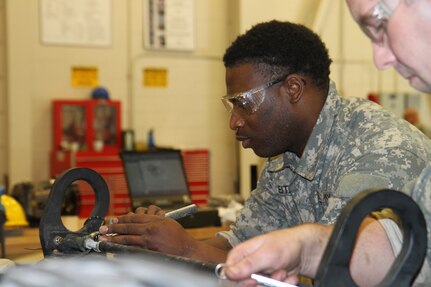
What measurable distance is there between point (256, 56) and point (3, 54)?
3303 mm

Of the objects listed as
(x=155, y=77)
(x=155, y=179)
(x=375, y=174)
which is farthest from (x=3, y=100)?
(x=375, y=174)

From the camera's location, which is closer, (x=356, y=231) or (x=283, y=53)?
(x=356, y=231)

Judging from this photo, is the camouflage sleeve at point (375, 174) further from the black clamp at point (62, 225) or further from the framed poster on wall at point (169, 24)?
the framed poster on wall at point (169, 24)

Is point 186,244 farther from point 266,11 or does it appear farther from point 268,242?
point 266,11

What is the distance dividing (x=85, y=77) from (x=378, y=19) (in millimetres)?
4157

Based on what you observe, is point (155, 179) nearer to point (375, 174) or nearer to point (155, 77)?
point (375, 174)

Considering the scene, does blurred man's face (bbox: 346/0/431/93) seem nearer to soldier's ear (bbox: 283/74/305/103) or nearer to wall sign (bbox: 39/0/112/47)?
soldier's ear (bbox: 283/74/305/103)

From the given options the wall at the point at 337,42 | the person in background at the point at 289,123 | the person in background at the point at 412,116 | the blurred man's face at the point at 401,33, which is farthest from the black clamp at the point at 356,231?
the person in background at the point at 412,116

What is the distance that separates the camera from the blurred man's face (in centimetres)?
96

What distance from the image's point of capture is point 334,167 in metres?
1.72

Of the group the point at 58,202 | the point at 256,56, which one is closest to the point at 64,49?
the point at 256,56

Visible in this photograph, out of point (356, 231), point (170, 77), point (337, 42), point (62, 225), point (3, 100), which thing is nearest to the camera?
point (356, 231)

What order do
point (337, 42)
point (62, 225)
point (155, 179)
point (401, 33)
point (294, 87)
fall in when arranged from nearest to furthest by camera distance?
point (401, 33) → point (62, 225) → point (294, 87) → point (155, 179) → point (337, 42)

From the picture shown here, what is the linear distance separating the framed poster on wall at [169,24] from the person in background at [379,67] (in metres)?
4.16
